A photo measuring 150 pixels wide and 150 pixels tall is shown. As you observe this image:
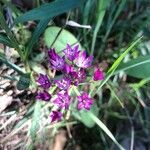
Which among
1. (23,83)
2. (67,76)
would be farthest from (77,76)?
(23,83)

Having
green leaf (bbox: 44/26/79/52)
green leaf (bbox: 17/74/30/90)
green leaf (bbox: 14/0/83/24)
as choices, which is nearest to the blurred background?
green leaf (bbox: 44/26/79/52)

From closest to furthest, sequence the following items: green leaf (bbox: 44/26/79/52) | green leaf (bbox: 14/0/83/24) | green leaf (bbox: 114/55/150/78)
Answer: green leaf (bbox: 14/0/83/24)
green leaf (bbox: 114/55/150/78)
green leaf (bbox: 44/26/79/52)

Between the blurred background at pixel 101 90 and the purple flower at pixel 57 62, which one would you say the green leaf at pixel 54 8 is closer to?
the purple flower at pixel 57 62

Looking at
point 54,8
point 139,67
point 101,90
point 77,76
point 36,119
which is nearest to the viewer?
point 54,8

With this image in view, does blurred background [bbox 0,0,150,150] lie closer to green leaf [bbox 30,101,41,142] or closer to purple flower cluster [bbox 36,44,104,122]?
green leaf [bbox 30,101,41,142]

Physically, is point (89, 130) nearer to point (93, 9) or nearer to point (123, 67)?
point (123, 67)

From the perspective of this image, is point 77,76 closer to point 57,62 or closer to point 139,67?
point 57,62

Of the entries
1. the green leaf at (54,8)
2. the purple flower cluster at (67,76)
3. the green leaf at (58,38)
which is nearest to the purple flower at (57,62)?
the purple flower cluster at (67,76)
